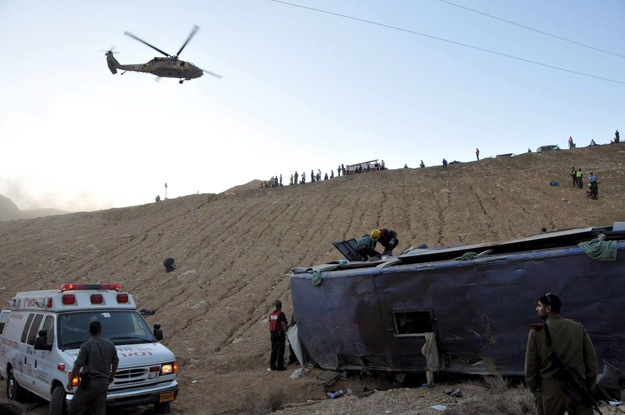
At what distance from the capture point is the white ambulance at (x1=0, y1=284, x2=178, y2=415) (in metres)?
6.90

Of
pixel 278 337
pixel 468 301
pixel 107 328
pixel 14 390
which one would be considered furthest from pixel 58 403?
pixel 468 301

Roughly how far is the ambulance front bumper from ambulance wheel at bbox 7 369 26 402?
8.95ft

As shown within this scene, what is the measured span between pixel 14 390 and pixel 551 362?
9218 millimetres

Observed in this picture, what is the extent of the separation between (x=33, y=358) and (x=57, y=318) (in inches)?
38.2

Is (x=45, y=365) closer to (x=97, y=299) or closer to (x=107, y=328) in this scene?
(x=107, y=328)

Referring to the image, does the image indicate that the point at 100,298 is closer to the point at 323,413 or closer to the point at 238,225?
the point at 323,413

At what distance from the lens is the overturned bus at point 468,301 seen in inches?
227

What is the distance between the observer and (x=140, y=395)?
701cm

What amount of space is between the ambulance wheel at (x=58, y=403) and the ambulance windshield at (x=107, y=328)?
68 cm

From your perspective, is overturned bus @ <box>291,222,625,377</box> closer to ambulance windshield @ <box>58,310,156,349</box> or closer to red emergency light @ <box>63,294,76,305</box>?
ambulance windshield @ <box>58,310,156,349</box>

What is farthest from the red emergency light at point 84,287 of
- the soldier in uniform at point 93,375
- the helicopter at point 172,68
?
the helicopter at point 172,68

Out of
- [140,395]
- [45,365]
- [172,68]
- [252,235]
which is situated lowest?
[140,395]

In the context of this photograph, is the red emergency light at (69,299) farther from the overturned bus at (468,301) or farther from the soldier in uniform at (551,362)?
the soldier in uniform at (551,362)

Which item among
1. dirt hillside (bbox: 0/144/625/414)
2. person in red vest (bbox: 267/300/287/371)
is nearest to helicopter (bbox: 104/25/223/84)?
dirt hillside (bbox: 0/144/625/414)
